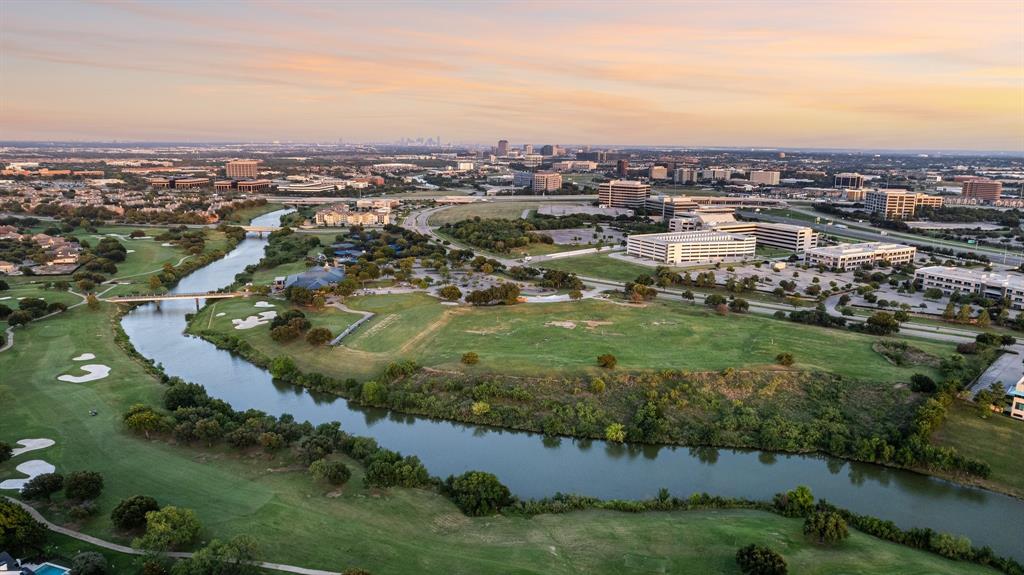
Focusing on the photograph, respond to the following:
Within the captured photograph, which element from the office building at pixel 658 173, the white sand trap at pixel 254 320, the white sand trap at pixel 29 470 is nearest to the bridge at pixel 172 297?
the white sand trap at pixel 254 320

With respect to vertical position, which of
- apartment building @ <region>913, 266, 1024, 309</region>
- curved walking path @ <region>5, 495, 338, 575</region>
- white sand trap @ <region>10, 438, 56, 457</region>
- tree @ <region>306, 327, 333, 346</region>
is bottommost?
white sand trap @ <region>10, 438, 56, 457</region>

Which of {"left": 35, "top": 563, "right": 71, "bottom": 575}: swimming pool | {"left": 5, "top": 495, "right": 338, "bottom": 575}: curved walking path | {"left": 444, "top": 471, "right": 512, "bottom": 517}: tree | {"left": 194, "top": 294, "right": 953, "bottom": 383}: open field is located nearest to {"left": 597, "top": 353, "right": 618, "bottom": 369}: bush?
{"left": 194, "top": 294, "right": 953, "bottom": 383}: open field

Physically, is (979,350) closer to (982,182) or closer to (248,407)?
(248,407)

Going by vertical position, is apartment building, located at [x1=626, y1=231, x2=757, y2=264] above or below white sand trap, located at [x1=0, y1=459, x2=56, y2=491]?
above

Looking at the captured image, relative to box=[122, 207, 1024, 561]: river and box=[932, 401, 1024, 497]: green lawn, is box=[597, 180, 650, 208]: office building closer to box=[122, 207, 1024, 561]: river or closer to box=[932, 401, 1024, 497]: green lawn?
box=[932, 401, 1024, 497]: green lawn

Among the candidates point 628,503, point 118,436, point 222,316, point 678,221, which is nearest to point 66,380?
point 118,436

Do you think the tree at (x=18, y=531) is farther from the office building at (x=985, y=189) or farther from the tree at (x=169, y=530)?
the office building at (x=985, y=189)
